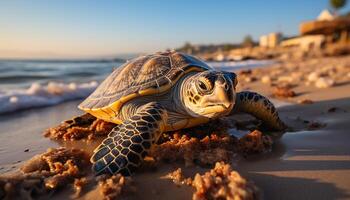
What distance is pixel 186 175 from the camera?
6.73 feet

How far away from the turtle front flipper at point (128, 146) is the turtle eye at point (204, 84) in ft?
1.48

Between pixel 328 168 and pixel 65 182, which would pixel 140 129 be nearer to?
pixel 65 182

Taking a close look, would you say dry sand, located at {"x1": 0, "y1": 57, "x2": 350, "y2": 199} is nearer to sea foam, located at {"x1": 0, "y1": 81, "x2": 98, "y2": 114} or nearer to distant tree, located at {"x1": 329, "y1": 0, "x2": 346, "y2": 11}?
sea foam, located at {"x1": 0, "y1": 81, "x2": 98, "y2": 114}

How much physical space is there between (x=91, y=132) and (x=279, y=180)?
2.32 meters

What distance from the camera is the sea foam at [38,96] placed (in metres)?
5.89

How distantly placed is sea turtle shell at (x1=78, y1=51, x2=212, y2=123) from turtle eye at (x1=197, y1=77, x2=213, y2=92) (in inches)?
19.9

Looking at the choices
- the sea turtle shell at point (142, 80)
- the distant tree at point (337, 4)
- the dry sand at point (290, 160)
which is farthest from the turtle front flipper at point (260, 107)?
the distant tree at point (337, 4)

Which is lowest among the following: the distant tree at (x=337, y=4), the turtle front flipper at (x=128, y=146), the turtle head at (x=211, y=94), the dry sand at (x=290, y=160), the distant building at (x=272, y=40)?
the dry sand at (x=290, y=160)

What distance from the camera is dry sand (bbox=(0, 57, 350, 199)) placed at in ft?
5.96

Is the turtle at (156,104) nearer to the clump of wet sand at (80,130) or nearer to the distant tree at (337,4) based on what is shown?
the clump of wet sand at (80,130)

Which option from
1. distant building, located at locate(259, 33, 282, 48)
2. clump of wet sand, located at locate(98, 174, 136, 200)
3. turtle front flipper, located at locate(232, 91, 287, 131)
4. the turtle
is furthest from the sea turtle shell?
distant building, located at locate(259, 33, 282, 48)

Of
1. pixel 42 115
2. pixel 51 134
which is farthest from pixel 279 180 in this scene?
pixel 42 115

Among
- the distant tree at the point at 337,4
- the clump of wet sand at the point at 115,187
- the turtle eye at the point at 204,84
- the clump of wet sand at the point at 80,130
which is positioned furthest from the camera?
the distant tree at the point at 337,4

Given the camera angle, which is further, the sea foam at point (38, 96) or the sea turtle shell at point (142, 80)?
the sea foam at point (38, 96)
